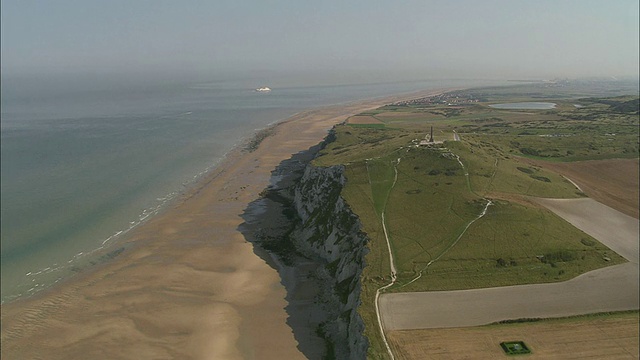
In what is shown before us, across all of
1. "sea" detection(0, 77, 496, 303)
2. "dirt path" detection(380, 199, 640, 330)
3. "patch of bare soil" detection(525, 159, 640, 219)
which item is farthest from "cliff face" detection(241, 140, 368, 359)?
"patch of bare soil" detection(525, 159, 640, 219)

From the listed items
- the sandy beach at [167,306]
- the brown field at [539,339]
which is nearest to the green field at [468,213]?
the brown field at [539,339]

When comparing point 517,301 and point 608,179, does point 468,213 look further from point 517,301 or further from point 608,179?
point 608,179

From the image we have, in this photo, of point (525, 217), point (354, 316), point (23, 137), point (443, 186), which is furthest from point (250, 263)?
point (23, 137)

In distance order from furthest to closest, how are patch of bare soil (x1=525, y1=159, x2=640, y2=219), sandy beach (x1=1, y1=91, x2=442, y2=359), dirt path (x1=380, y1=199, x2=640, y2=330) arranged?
patch of bare soil (x1=525, y1=159, x2=640, y2=219)
sandy beach (x1=1, y1=91, x2=442, y2=359)
dirt path (x1=380, y1=199, x2=640, y2=330)

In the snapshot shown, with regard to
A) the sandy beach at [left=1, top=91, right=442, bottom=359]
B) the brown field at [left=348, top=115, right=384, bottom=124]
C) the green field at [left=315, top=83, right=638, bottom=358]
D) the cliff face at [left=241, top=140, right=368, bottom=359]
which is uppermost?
the brown field at [left=348, top=115, right=384, bottom=124]

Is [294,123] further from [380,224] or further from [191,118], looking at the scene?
[380,224]

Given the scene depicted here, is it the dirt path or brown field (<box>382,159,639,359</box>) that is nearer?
brown field (<box>382,159,639,359</box>)

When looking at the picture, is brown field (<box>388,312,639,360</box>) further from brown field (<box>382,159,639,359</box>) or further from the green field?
the green field
